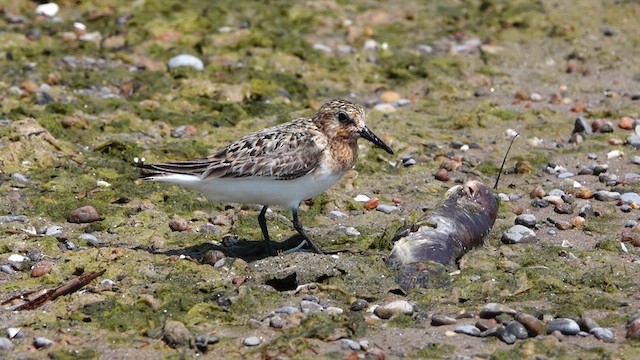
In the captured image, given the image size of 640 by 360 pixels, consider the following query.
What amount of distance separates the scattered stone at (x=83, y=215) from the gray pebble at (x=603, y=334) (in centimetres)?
405

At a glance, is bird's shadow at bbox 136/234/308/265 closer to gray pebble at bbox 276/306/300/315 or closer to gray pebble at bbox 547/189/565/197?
gray pebble at bbox 276/306/300/315

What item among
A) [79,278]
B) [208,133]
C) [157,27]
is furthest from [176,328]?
[157,27]

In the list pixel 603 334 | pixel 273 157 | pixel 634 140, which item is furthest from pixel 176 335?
pixel 634 140

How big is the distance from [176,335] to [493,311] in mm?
1964

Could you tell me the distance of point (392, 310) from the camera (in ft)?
22.5

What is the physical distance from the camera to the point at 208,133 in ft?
35.5

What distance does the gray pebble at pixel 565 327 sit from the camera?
655 cm

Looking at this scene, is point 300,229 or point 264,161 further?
point 300,229

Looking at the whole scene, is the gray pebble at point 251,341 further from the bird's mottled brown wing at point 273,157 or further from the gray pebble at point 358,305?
the bird's mottled brown wing at point 273,157

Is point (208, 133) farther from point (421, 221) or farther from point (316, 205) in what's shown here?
point (421, 221)

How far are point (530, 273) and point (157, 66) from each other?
6203 millimetres

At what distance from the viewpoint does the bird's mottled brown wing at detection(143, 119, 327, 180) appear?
26.2 feet

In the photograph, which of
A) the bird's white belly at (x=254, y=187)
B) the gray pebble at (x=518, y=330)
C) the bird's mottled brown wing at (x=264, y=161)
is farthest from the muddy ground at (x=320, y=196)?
the bird's mottled brown wing at (x=264, y=161)

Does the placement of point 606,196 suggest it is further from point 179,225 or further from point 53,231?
point 53,231
